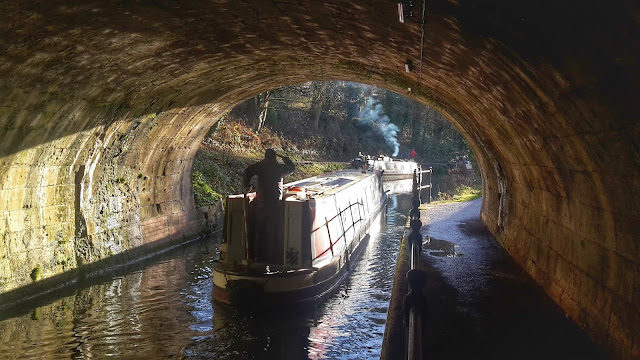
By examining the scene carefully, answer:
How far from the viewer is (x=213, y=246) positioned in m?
16.0

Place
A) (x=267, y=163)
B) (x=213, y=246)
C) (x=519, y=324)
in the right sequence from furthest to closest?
1. (x=213, y=246)
2. (x=267, y=163)
3. (x=519, y=324)

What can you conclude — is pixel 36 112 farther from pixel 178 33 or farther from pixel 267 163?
pixel 267 163

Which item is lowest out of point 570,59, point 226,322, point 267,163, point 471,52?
point 226,322

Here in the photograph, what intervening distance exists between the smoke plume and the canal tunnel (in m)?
30.6

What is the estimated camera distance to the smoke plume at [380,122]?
45875mm

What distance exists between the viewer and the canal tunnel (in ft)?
13.9

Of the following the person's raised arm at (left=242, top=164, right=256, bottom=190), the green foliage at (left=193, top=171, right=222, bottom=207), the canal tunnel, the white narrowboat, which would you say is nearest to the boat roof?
the person's raised arm at (left=242, top=164, right=256, bottom=190)

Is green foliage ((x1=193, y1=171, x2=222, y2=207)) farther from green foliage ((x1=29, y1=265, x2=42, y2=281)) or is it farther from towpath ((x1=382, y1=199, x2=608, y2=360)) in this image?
towpath ((x1=382, y1=199, x2=608, y2=360))

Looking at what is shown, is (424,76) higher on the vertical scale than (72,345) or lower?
higher

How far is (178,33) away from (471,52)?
4241 millimetres

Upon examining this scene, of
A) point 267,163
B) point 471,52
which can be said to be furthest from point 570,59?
point 267,163

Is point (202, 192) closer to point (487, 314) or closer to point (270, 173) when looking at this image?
point (270, 173)

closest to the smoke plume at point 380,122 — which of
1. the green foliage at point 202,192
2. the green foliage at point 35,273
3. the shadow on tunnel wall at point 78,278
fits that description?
the green foliage at point 202,192

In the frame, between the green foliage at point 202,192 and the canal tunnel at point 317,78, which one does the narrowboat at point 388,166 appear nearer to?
the green foliage at point 202,192
